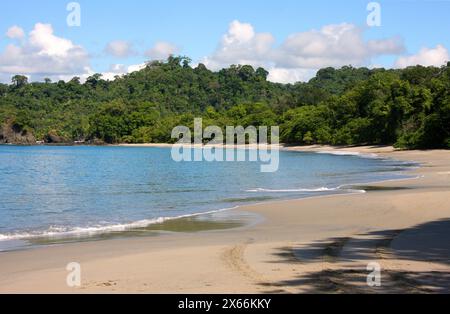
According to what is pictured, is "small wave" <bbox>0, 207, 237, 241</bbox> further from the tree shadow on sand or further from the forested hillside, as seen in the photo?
the forested hillside

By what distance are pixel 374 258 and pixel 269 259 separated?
2.01 metres

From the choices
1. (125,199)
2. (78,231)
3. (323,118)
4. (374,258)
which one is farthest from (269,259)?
(323,118)

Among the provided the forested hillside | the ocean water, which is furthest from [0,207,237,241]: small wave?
the forested hillside

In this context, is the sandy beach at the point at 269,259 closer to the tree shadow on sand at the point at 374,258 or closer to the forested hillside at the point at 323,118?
the tree shadow on sand at the point at 374,258

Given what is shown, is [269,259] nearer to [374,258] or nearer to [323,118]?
[374,258]

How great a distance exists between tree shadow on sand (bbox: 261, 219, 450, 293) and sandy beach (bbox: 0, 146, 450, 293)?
0.02m

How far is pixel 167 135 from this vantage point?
16162 centimetres

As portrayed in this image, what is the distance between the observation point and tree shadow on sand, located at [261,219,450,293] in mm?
8781

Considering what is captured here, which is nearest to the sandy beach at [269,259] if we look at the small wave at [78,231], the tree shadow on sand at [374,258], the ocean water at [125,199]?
the tree shadow on sand at [374,258]

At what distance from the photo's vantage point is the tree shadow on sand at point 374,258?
878 cm

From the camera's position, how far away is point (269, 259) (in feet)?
37.3
